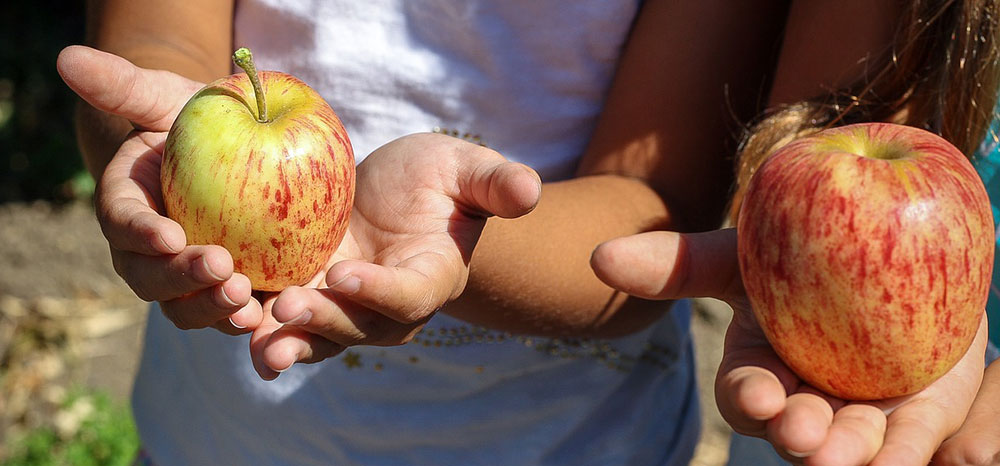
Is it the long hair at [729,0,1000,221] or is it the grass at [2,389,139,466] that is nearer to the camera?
the long hair at [729,0,1000,221]

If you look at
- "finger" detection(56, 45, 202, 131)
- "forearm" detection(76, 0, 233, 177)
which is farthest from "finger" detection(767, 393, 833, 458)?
"forearm" detection(76, 0, 233, 177)

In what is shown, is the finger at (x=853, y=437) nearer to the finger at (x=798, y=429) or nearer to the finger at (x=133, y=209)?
the finger at (x=798, y=429)

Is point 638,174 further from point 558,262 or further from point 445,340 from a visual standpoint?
point 445,340

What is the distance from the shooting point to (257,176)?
140cm

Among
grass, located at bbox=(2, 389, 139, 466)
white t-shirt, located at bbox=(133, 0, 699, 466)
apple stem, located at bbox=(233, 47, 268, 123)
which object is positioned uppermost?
apple stem, located at bbox=(233, 47, 268, 123)

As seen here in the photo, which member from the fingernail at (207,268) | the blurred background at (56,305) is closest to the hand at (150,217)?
the fingernail at (207,268)

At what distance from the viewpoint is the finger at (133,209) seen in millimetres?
1206

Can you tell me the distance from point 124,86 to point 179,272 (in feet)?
1.14

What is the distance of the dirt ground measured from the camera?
320 centimetres

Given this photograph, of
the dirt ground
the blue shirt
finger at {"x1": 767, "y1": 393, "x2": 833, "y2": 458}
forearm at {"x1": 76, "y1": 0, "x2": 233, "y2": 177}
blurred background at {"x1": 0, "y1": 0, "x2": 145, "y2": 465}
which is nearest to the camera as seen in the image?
finger at {"x1": 767, "y1": 393, "x2": 833, "y2": 458}

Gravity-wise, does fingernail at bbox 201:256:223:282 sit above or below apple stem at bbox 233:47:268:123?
below

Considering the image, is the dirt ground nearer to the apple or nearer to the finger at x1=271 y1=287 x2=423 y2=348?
the apple

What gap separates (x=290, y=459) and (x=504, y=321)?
0.54m

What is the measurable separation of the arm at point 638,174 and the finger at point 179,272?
1.51 feet
